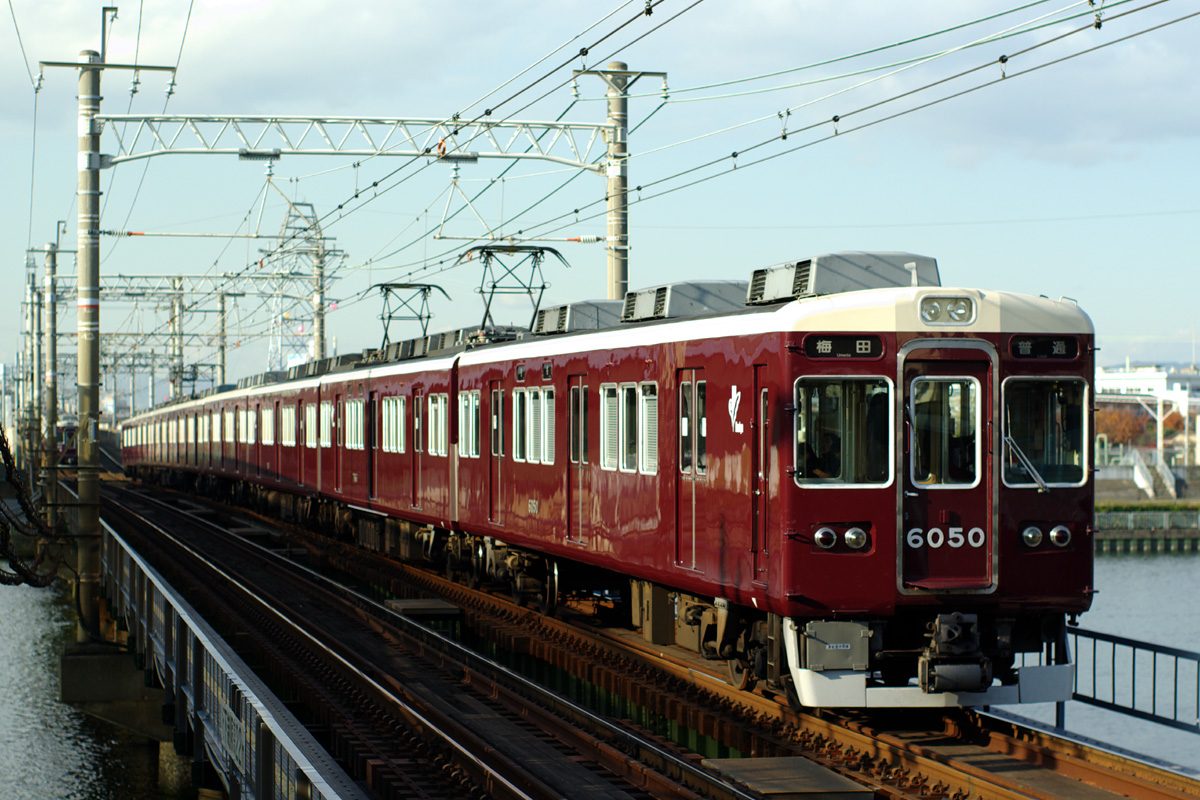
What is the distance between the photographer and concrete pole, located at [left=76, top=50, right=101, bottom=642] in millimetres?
19109

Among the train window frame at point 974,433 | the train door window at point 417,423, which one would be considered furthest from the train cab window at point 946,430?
the train door window at point 417,423

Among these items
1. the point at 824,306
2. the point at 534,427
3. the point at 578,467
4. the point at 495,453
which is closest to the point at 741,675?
the point at 824,306

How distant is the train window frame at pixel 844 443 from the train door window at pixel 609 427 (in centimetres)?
393

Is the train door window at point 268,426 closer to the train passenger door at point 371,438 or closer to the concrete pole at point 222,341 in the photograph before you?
the train passenger door at point 371,438

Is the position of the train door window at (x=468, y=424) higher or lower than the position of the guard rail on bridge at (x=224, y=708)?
higher

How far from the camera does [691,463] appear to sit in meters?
13.1

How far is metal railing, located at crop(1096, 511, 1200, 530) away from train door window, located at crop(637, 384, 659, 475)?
2209 inches

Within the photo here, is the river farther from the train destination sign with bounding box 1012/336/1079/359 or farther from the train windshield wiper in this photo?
the train destination sign with bounding box 1012/336/1079/359

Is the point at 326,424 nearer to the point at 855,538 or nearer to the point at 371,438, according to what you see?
the point at 371,438

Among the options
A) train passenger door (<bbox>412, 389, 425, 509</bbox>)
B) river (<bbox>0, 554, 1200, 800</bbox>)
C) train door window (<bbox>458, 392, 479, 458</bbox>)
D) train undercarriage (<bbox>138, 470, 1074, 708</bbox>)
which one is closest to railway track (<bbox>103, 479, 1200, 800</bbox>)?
train undercarriage (<bbox>138, 470, 1074, 708</bbox>)

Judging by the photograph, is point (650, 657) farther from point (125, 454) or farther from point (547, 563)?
point (125, 454)

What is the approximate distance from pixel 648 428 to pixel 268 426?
24730mm

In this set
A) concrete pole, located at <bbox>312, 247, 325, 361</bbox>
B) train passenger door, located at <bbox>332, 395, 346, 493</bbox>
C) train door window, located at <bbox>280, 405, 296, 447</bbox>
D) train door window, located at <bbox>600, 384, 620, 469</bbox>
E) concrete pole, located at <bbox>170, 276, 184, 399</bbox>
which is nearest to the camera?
train door window, located at <bbox>600, 384, 620, 469</bbox>

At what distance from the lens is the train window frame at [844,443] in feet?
36.6
